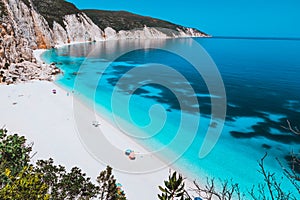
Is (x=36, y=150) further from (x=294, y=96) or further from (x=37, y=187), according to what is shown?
(x=294, y=96)

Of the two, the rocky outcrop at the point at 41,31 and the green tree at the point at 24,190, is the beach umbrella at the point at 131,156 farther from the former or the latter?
the rocky outcrop at the point at 41,31

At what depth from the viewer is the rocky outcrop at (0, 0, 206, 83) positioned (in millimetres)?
35438

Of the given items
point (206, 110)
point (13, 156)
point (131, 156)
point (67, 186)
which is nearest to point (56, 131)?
point (131, 156)

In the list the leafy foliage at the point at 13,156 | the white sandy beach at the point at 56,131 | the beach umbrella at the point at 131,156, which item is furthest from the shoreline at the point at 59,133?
the leafy foliage at the point at 13,156

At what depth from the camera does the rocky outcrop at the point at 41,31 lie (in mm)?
35438

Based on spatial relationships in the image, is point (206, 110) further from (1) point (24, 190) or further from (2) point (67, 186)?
(1) point (24, 190)

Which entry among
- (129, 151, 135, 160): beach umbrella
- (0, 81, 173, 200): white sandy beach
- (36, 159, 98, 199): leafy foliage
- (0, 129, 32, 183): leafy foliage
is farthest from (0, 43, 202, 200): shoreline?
(0, 129, 32, 183): leafy foliage

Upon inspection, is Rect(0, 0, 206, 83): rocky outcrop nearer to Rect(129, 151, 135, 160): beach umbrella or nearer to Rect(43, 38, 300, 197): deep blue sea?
Rect(43, 38, 300, 197): deep blue sea

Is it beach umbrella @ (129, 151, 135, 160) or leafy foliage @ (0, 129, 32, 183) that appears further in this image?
beach umbrella @ (129, 151, 135, 160)

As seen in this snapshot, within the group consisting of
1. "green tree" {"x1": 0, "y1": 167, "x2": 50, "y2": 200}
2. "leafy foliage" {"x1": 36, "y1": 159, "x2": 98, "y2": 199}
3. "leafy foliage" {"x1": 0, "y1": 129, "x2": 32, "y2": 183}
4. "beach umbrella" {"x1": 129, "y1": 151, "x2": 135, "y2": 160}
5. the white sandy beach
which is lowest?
the white sandy beach

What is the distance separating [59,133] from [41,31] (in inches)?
2730

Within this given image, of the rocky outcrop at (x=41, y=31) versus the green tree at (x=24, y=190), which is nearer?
the green tree at (x=24, y=190)

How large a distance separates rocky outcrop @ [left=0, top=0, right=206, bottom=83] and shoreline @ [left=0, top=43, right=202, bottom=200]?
6810 millimetres

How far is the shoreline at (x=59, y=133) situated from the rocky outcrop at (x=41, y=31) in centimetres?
681
